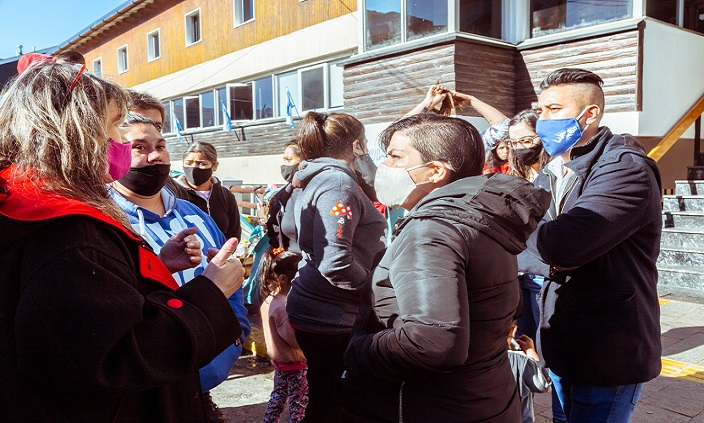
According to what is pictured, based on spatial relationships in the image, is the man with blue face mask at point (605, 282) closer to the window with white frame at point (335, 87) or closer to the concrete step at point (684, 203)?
the concrete step at point (684, 203)

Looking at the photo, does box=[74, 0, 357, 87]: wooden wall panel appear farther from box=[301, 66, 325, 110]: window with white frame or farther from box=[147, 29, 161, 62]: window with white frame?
box=[301, 66, 325, 110]: window with white frame

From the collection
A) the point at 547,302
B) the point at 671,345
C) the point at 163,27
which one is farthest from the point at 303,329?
the point at 163,27

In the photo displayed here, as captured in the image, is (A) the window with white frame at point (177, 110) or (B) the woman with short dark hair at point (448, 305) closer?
(B) the woman with short dark hair at point (448, 305)

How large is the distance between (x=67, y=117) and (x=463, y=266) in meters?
1.20

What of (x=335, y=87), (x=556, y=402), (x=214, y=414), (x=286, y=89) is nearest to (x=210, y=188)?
(x=214, y=414)

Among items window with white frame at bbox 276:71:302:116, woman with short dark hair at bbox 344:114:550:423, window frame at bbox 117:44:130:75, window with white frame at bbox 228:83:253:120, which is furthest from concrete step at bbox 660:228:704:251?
window frame at bbox 117:44:130:75

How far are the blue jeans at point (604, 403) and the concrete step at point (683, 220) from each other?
655 centimetres

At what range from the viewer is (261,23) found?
1418 centimetres

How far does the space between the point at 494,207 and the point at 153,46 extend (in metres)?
19.8

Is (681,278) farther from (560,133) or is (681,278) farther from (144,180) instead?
(144,180)

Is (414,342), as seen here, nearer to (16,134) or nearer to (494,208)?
(494,208)

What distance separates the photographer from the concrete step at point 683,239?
7.42 metres

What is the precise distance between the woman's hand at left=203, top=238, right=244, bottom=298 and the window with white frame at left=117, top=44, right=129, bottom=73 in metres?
21.6

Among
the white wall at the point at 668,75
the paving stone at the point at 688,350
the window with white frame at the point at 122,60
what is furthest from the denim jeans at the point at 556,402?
the window with white frame at the point at 122,60
